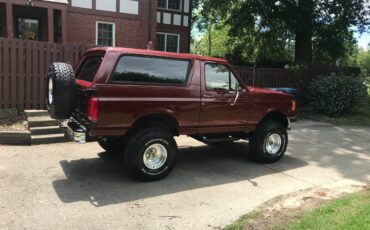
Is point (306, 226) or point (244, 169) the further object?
point (244, 169)

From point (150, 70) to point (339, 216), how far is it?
3437 millimetres

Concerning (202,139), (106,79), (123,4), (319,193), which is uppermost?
(123,4)

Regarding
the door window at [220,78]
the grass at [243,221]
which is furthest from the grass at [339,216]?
the door window at [220,78]

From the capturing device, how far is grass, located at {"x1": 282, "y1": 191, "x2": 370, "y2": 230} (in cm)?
447

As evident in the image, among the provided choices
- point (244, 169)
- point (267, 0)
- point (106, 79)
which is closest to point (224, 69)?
point (244, 169)

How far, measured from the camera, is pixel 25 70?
32.8 feet

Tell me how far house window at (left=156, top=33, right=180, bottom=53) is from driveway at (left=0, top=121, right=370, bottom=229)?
44.3 feet

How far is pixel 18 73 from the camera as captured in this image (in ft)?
32.5

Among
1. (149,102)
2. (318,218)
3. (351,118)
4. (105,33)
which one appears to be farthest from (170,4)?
(318,218)

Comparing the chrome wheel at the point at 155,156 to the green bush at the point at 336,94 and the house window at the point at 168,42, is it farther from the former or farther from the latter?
Answer: the house window at the point at 168,42

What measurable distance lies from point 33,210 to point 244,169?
12.5 ft

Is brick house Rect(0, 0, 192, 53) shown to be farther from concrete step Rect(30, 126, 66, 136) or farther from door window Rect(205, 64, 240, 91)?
door window Rect(205, 64, 240, 91)

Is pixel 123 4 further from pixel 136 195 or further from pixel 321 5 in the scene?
pixel 136 195

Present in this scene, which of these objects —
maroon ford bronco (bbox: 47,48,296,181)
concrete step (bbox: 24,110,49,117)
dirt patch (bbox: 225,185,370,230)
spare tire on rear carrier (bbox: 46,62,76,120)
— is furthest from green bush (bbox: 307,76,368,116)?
spare tire on rear carrier (bbox: 46,62,76,120)
